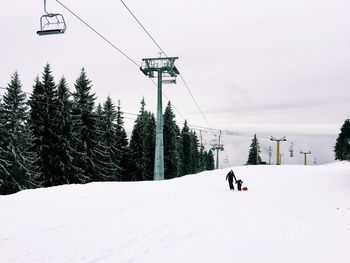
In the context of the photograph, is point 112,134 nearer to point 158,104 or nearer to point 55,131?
point 55,131

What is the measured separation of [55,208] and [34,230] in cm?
374

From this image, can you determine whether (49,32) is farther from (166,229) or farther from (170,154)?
(170,154)

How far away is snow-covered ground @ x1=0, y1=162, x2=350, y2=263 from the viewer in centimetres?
851

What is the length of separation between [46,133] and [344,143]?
90.9 m

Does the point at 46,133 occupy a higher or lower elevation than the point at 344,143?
lower

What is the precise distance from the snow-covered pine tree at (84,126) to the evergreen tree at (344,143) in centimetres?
8087

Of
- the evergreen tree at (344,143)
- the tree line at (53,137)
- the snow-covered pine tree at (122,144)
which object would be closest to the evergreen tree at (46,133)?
the tree line at (53,137)

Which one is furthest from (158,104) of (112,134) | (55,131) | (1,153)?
(112,134)

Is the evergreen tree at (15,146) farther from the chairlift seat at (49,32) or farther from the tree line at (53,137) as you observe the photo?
the chairlift seat at (49,32)

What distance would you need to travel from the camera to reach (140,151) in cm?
5728

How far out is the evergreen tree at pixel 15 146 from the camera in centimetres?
3544

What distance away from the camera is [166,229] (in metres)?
11.2

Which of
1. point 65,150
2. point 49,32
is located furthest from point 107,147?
point 49,32

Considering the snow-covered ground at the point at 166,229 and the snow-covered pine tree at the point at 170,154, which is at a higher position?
the snow-covered pine tree at the point at 170,154
